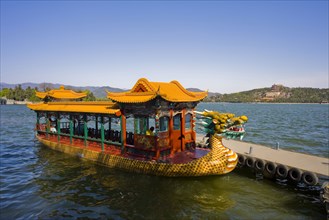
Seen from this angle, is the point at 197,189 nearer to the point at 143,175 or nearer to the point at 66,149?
the point at 143,175

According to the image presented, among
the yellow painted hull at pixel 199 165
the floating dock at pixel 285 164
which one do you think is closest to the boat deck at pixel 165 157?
the yellow painted hull at pixel 199 165

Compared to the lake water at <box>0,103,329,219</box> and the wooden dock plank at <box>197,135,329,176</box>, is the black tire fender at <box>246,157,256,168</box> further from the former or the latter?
the lake water at <box>0,103,329,219</box>

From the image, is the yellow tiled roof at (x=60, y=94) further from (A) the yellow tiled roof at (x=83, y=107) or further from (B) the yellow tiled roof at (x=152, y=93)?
(B) the yellow tiled roof at (x=152, y=93)

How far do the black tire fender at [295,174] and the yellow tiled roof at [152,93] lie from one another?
20.0ft

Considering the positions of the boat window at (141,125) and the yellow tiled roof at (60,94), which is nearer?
the boat window at (141,125)

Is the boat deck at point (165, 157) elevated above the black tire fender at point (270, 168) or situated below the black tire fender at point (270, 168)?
above

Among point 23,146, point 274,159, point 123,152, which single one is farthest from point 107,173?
point 23,146

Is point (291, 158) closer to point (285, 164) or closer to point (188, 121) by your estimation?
point (285, 164)

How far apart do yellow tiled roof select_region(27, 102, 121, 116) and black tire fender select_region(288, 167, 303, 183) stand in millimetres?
9086

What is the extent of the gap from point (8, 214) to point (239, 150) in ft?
40.6

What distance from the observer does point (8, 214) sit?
390 inches

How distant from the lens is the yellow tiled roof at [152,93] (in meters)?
12.9

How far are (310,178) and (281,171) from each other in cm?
140

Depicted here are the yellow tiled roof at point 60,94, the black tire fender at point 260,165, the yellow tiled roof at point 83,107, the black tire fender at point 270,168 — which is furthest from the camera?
the yellow tiled roof at point 60,94
